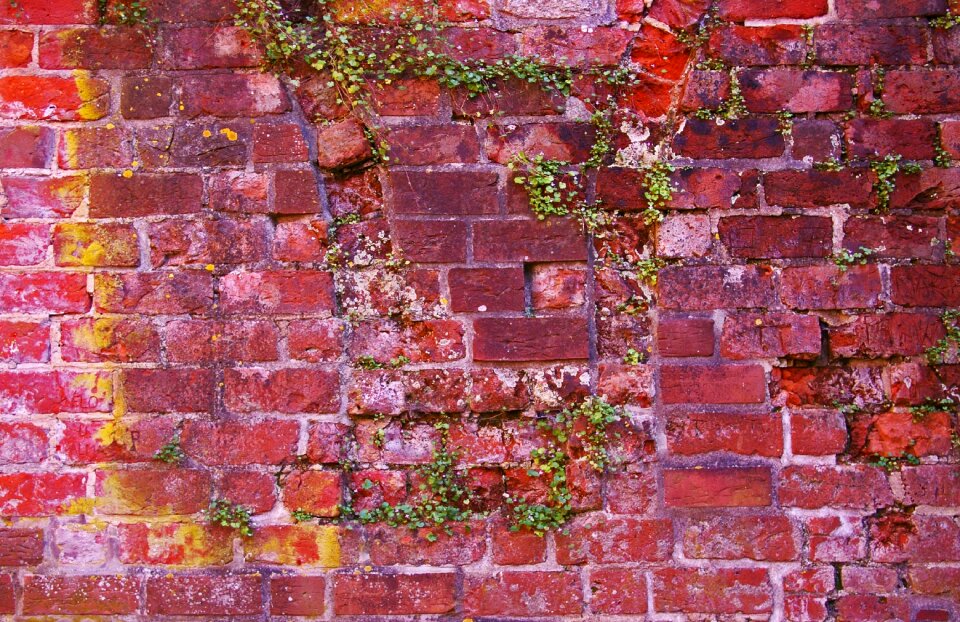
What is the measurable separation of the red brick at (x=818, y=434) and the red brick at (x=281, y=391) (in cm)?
106

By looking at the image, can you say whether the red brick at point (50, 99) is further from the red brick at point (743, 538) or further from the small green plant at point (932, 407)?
the small green plant at point (932, 407)

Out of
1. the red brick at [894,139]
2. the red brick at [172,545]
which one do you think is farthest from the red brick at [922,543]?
the red brick at [172,545]

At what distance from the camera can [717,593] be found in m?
1.73

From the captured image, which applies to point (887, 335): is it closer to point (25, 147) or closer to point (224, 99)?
point (224, 99)

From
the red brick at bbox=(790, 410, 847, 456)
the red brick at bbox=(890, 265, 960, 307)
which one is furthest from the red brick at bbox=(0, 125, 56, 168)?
the red brick at bbox=(890, 265, 960, 307)

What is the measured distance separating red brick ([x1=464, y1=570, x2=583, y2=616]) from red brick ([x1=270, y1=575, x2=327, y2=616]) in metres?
0.34

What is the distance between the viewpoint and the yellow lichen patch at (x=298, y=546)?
1.74 metres

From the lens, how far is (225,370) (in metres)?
1.75

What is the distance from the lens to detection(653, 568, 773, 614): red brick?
5.67 feet

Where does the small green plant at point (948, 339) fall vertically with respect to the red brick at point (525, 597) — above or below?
above

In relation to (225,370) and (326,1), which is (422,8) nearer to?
(326,1)

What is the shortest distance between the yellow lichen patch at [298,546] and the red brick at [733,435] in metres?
0.83

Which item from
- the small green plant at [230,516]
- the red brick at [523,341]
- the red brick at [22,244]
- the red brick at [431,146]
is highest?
the red brick at [431,146]

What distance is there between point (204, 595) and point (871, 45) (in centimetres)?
198
